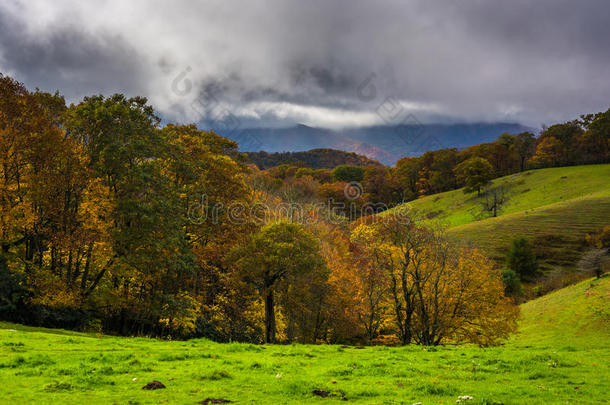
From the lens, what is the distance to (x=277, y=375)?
13812 millimetres

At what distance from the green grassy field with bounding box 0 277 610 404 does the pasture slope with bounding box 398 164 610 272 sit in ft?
166

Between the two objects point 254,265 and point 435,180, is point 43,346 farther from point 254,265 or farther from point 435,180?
point 435,180

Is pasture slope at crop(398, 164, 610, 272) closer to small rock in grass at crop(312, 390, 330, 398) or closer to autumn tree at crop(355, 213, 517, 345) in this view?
autumn tree at crop(355, 213, 517, 345)

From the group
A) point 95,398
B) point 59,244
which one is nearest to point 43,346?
point 95,398

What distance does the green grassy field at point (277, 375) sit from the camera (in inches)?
432

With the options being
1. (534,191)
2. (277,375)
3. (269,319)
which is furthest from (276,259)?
(534,191)

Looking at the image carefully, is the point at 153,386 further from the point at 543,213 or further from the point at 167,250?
the point at 543,213

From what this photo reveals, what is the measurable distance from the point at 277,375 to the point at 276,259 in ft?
61.4

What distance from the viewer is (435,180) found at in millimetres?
153750

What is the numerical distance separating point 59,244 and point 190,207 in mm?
11485

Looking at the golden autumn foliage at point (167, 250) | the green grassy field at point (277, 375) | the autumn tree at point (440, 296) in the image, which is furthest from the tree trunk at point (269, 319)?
the green grassy field at point (277, 375)

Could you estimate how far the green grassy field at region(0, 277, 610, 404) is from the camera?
11.0 meters

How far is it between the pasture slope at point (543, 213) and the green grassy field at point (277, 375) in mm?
50707

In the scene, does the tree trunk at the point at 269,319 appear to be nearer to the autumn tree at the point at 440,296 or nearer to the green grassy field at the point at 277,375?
the autumn tree at the point at 440,296
